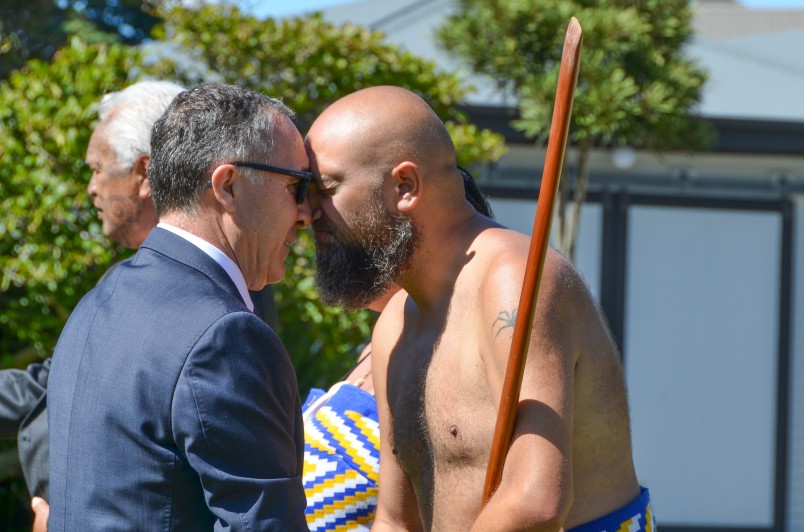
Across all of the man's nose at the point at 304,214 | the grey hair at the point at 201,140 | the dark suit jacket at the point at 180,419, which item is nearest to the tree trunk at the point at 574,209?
the man's nose at the point at 304,214

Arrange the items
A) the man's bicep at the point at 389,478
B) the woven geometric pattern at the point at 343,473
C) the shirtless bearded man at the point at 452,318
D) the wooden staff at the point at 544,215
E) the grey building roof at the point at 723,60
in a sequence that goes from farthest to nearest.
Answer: the grey building roof at the point at 723,60 → the woven geometric pattern at the point at 343,473 → the man's bicep at the point at 389,478 → the shirtless bearded man at the point at 452,318 → the wooden staff at the point at 544,215

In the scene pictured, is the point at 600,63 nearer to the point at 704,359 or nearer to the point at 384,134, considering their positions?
the point at 704,359

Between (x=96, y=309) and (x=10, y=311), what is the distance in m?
3.35

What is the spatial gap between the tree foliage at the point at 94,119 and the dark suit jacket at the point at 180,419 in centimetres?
309

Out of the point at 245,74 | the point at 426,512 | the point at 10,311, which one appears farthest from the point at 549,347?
the point at 245,74

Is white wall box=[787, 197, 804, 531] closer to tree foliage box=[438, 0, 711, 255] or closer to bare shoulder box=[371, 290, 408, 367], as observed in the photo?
tree foliage box=[438, 0, 711, 255]

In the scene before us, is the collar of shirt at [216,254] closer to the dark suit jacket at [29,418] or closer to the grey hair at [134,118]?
the grey hair at [134,118]

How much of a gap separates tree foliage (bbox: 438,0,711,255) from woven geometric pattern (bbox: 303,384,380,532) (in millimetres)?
4418

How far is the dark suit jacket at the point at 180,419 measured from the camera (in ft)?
5.09

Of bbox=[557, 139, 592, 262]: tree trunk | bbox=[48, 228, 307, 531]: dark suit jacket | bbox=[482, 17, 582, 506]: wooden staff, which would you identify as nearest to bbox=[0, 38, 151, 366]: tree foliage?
bbox=[48, 228, 307, 531]: dark suit jacket

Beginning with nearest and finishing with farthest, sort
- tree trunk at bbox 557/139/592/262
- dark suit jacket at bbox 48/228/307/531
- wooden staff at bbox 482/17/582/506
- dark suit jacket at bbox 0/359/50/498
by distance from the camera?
1. dark suit jacket at bbox 48/228/307/531
2. wooden staff at bbox 482/17/582/506
3. dark suit jacket at bbox 0/359/50/498
4. tree trunk at bbox 557/139/592/262

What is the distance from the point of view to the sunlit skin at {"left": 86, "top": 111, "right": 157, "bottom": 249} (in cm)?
272

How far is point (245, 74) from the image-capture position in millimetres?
5551

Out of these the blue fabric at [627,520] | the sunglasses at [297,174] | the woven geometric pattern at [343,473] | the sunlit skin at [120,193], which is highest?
Result: the sunglasses at [297,174]
